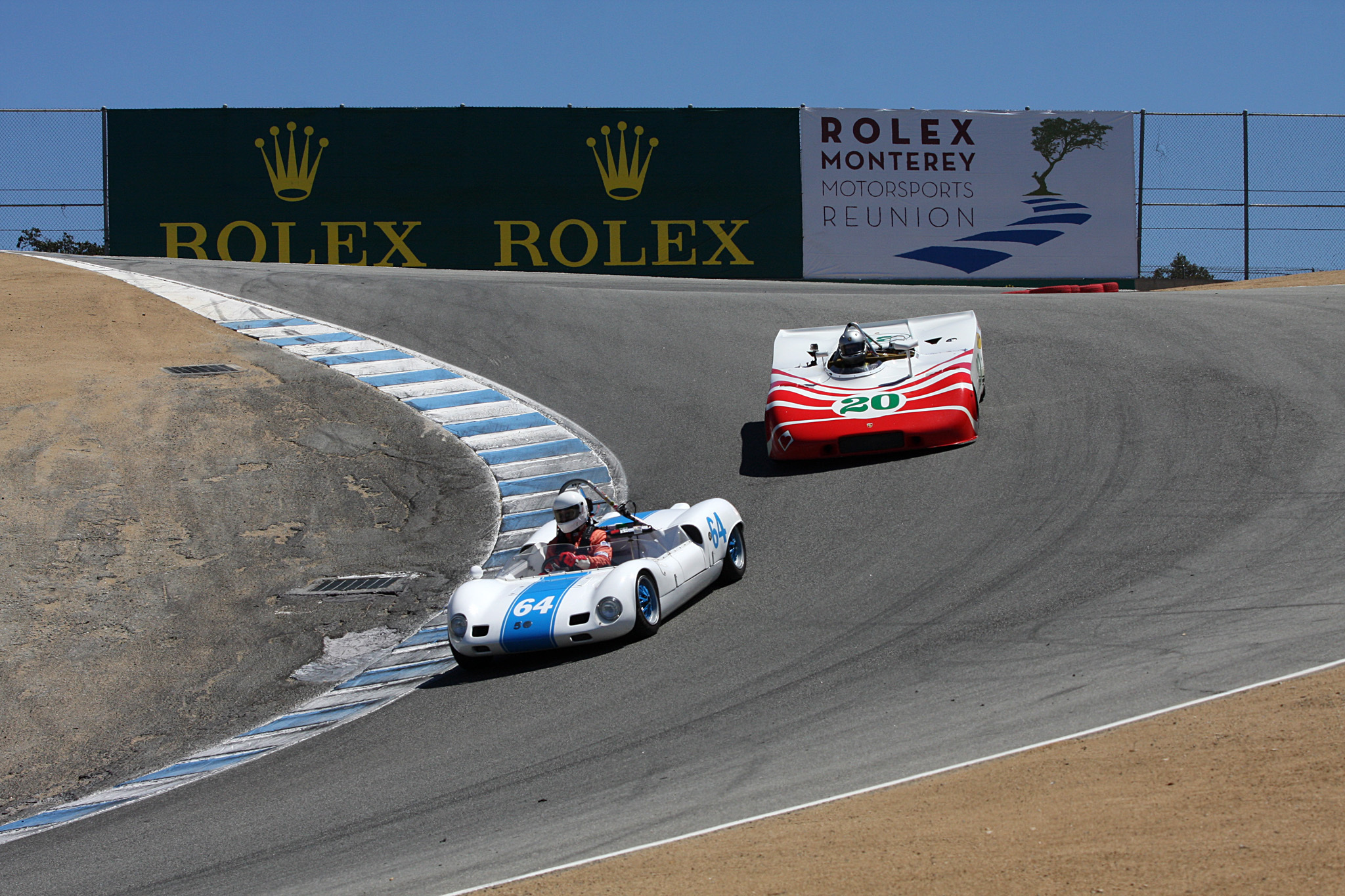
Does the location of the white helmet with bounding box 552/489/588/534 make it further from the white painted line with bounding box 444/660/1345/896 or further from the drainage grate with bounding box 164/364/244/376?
the drainage grate with bounding box 164/364/244/376

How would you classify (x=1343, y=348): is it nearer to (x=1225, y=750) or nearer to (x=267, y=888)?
(x=1225, y=750)

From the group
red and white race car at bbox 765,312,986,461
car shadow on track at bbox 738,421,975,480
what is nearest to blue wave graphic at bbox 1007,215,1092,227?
red and white race car at bbox 765,312,986,461

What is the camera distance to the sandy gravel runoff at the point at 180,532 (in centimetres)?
950

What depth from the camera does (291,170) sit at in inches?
1034

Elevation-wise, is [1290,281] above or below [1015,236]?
below

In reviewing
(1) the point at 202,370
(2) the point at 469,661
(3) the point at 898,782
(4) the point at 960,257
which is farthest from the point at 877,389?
(4) the point at 960,257

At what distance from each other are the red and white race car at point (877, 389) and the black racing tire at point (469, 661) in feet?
16.2

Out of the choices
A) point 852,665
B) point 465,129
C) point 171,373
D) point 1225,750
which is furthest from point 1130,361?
point 465,129

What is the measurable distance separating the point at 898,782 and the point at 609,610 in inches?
142

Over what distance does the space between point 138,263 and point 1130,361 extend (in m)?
17.3

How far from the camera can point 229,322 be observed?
1884 centimetres

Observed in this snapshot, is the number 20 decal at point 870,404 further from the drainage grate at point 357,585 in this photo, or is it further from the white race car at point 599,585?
the drainage grate at point 357,585

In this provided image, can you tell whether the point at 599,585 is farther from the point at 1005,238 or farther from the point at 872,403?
the point at 1005,238

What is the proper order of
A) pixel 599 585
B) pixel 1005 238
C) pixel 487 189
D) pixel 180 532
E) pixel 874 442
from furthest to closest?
pixel 1005 238, pixel 487 189, pixel 874 442, pixel 180 532, pixel 599 585
